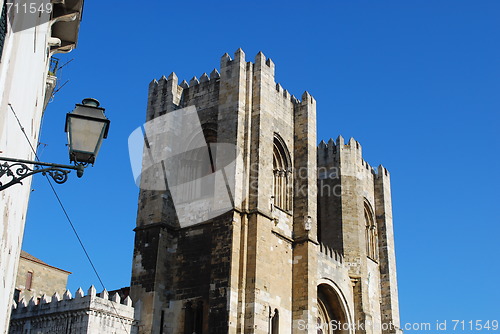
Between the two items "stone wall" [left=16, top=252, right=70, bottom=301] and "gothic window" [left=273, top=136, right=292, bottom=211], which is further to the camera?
"stone wall" [left=16, top=252, right=70, bottom=301]

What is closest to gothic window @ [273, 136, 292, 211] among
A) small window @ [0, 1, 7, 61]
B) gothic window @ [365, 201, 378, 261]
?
gothic window @ [365, 201, 378, 261]

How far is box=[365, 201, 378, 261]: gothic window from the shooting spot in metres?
30.7

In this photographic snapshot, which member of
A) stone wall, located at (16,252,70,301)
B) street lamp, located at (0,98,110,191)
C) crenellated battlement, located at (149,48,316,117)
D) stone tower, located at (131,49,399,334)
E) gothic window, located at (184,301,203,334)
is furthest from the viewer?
stone wall, located at (16,252,70,301)

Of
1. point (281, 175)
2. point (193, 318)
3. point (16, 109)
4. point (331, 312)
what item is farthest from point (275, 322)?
point (16, 109)

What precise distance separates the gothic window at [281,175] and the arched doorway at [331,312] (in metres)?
3.77

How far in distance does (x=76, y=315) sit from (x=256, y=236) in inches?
235

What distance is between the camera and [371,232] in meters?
31.3

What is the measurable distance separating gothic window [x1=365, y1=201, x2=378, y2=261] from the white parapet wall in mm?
12654

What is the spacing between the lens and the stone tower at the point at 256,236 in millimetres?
21922

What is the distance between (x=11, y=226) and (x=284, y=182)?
18.2 m

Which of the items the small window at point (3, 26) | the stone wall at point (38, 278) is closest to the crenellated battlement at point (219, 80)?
the stone wall at point (38, 278)

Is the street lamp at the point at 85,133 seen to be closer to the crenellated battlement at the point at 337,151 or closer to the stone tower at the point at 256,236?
the stone tower at the point at 256,236

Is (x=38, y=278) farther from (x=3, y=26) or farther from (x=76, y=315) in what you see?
(x=3, y=26)

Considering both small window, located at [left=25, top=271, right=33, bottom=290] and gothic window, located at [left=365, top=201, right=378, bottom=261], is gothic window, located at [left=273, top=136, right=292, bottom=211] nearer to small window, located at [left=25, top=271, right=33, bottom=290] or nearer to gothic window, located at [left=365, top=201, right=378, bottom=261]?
gothic window, located at [left=365, top=201, right=378, bottom=261]
